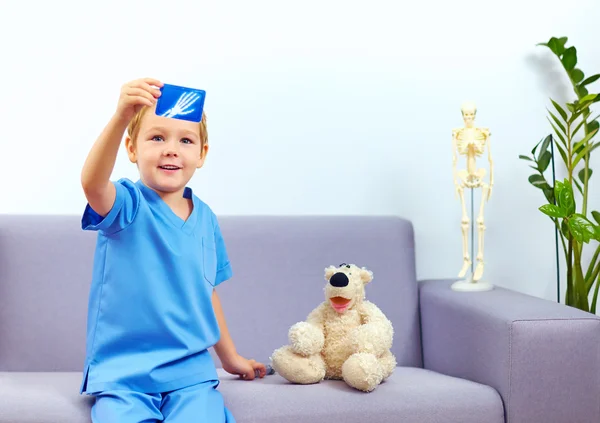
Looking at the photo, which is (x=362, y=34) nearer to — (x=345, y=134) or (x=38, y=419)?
(x=345, y=134)

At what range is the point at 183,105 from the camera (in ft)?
5.08

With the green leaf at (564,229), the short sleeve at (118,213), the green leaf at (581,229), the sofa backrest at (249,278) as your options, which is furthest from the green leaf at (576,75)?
the short sleeve at (118,213)

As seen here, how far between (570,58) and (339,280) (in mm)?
1235

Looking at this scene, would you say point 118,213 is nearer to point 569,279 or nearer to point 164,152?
point 164,152

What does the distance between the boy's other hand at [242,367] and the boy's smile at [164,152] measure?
0.47 m

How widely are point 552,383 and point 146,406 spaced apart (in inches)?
36.9

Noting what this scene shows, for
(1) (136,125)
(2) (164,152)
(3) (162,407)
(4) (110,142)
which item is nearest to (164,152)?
(2) (164,152)

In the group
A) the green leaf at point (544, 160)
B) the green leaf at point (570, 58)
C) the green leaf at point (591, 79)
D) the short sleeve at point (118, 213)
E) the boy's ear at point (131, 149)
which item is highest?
the green leaf at point (570, 58)

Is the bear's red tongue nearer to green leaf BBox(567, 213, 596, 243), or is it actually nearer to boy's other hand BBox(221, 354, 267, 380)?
boy's other hand BBox(221, 354, 267, 380)

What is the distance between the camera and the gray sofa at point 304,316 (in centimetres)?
172

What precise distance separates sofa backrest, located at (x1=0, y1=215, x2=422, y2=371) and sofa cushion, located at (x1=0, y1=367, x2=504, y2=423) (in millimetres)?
279

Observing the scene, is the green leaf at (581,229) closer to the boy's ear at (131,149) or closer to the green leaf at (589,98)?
the green leaf at (589,98)

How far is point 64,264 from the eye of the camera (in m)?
2.18

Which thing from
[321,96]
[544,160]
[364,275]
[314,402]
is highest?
[321,96]
